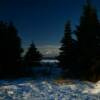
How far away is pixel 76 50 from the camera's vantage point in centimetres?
3006

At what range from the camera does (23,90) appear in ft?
47.2

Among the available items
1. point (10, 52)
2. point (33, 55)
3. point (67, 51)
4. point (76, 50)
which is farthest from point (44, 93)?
Answer: point (33, 55)

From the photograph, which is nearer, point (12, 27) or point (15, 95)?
point (15, 95)

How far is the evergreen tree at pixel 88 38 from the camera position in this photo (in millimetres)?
26916

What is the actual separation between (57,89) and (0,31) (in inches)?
926

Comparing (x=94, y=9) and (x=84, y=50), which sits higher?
(x=94, y=9)

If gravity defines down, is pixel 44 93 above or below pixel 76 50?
below

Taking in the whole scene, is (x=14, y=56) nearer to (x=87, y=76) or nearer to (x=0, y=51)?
(x=0, y=51)

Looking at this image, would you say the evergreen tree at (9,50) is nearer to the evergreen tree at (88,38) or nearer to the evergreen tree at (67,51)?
the evergreen tree at (67,51)

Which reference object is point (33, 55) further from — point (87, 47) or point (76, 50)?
point (87, 47)

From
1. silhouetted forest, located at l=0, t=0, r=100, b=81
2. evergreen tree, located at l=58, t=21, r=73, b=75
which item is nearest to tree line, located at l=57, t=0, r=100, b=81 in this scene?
silhouetted forest, located at l=0, t=0, r=100, b=81

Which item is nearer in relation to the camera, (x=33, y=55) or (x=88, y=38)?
(x=88, y=38)

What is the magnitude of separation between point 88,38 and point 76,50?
10.4ft

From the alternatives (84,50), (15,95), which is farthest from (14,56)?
(15,95)
